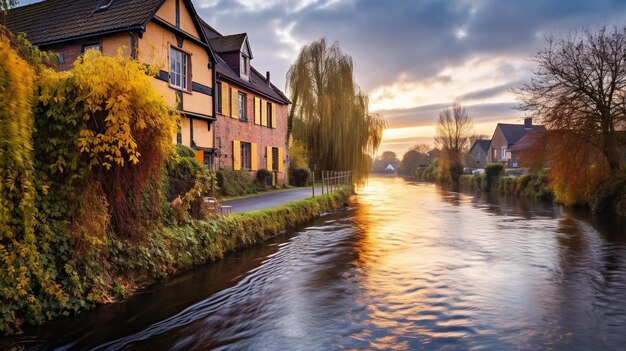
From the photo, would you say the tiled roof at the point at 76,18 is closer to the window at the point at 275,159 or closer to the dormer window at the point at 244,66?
the dormer window at the point at 244,66

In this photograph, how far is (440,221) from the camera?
1627cm

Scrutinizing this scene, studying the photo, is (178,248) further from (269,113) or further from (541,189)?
(541,189)

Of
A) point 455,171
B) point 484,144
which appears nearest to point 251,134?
point 455,171

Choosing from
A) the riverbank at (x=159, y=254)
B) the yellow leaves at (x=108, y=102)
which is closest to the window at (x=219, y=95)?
the riverbank at (x=159, y=254)

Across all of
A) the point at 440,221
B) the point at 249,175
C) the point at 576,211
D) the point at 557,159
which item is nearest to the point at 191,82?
the point at 249,175

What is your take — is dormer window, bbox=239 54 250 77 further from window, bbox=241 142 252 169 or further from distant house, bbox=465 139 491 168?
distant house, bbox=465 139 491 168

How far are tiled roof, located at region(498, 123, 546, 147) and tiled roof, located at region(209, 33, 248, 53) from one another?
1760 inches

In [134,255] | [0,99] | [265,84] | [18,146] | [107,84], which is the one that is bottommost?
[134,255]

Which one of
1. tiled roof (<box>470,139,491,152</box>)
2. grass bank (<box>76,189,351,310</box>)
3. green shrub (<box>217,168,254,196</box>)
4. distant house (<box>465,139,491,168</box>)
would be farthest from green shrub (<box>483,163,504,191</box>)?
tiled roof (<box>470,139,491,152</box>)

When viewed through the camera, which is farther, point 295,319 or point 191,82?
point 191,82

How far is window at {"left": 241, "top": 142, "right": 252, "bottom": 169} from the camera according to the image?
21.1 meters

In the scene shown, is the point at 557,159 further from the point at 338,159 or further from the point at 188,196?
the point at 188,196

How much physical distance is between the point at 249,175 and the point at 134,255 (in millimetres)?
13335

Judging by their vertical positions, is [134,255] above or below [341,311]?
above
